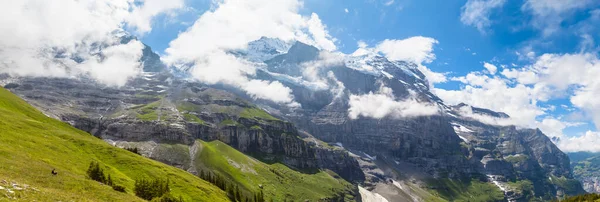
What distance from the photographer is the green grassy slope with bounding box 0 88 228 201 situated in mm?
56750

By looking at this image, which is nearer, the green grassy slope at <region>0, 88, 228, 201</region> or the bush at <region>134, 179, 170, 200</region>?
the green grassy slope at <region>0, 88, 228, 201</region>

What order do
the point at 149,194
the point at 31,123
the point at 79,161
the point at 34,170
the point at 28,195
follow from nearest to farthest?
1. the point at 28,195
2. the point at 34,170
3. the point at 149,194
4. the point at 79,161
5. the point at 31,123

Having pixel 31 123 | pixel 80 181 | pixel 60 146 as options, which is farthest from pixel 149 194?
pixel 31 123

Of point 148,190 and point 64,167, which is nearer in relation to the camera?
point 148,190

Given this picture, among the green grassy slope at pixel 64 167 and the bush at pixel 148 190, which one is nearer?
the green grassy slope at pixel 64 167

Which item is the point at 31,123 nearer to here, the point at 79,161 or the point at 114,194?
the point at 79,161

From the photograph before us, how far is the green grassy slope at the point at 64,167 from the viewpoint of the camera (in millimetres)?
56750

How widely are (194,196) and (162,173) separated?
2459 centimetres

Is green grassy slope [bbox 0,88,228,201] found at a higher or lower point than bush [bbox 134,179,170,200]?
higher

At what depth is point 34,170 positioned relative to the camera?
6956cm

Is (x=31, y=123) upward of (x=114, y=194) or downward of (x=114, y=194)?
upward

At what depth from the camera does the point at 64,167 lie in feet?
340

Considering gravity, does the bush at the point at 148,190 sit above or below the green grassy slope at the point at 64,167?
below

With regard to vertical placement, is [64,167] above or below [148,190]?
above
